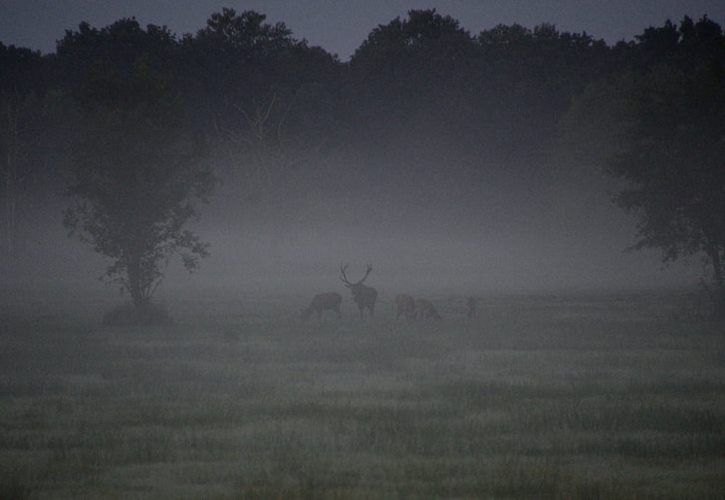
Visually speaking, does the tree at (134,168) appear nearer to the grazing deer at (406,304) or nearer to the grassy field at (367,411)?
the grassy field at (367,411)

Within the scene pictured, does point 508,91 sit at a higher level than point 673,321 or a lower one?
higher

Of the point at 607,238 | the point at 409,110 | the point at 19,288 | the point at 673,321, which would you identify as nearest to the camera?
the point at 673,321

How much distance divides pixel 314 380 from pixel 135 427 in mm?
5738

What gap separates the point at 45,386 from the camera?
19.0m

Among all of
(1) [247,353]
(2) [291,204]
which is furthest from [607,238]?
(1) [247,353]

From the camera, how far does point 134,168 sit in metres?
34.0

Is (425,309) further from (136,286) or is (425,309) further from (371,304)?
(136,286)

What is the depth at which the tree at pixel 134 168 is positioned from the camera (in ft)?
111

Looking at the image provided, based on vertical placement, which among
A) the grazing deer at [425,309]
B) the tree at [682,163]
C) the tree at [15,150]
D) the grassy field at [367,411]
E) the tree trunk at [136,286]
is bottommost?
the grassy field at [367,411]

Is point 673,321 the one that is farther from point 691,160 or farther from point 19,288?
point 19,288

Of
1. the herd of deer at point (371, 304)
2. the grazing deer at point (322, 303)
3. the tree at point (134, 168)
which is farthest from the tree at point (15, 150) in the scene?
the herd of deer at point (371, 304)

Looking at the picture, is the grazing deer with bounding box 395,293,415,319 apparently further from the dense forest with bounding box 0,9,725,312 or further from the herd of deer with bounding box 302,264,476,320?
the dense forest with bounding box 0,9,725,312

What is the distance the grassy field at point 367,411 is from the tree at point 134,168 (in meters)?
4.19

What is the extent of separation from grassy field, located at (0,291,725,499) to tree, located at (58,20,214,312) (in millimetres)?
4192
